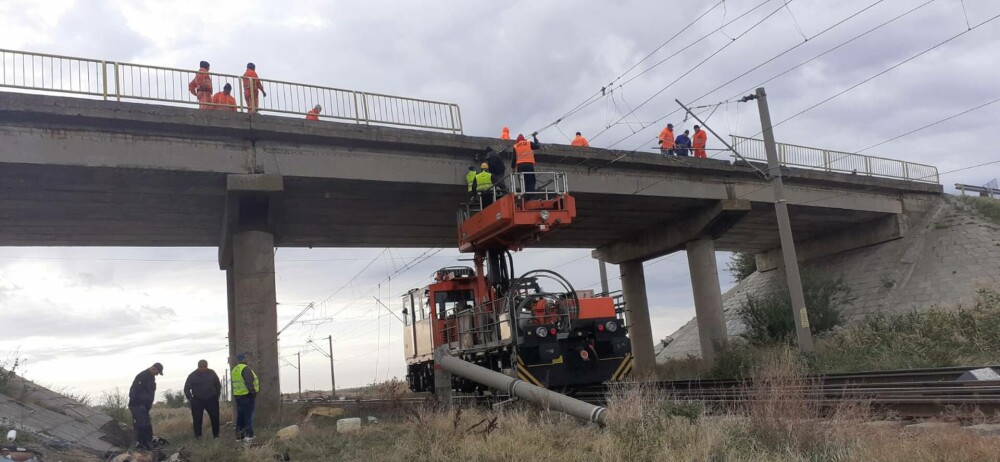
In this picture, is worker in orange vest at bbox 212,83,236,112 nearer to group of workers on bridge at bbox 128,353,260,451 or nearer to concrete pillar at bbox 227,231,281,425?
concrete pillar at bbox 227,231,281,425

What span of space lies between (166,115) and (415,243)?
11515 millimetres

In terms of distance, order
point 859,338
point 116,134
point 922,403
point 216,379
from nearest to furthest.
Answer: point 922,403
point 216,379
point 116,134
point 859,338

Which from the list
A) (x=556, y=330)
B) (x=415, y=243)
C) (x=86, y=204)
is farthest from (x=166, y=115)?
(x=415, y=243)

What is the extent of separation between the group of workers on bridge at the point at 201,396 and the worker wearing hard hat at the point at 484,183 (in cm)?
573

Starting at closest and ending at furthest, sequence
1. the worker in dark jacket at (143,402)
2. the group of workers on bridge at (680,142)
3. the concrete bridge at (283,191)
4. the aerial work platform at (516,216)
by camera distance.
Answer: the worker in dark jacket at (143,402)
the aerial work platform at (516,216)
the concrete bridge at (283,191)
the group of workers on bridge at (680,142)

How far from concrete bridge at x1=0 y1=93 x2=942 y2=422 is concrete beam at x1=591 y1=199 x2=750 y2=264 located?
66 millimetres

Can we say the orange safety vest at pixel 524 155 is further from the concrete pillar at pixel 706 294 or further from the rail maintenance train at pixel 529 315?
the concrete pillar at pixel 706 294

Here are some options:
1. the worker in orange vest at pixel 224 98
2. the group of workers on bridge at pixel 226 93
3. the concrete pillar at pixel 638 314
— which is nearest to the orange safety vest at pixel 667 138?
the concrete pillar at pixel 638 314

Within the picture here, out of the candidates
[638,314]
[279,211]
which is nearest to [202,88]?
[279,211]

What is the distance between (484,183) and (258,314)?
6.01 metres

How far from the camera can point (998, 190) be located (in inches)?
1211

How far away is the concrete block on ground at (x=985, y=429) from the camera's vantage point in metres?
6.55

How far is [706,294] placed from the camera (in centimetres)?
2333

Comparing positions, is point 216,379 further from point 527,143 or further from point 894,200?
point 894,200
